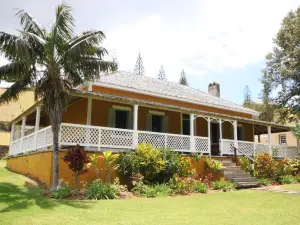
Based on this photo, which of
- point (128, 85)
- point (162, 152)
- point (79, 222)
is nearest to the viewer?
point (79, 222)

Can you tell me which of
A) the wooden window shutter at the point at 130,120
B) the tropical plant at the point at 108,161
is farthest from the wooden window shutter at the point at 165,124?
the tropical plant at the point at 108,161

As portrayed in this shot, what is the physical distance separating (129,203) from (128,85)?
34.1 feet

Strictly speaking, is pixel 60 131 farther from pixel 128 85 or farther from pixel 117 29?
pixel 128 85

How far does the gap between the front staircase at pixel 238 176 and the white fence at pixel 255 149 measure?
101 centimetres

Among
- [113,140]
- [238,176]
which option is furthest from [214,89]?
[113,140]

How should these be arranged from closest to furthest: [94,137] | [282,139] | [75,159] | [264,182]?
[75,159] → [94,137] → [264,182] → [282,139]

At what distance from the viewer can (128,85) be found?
760 inches

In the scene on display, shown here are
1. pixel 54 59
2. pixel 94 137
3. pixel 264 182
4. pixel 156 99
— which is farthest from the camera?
pixel 156 99

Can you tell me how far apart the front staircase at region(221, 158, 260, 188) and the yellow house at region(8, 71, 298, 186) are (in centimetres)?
104

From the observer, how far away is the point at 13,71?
12000 mm

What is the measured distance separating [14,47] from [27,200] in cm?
528

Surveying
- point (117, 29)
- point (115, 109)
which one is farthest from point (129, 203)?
point (115, 109)

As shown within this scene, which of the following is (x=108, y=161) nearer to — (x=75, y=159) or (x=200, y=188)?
(x=75, y=159)

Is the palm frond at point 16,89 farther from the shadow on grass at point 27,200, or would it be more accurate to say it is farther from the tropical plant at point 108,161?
the tropical plant at point 108,161
